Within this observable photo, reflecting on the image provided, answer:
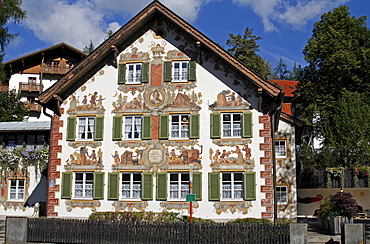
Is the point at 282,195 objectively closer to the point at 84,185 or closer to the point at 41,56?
the point at 84,185

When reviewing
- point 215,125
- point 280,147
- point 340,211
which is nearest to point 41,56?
point 280,147

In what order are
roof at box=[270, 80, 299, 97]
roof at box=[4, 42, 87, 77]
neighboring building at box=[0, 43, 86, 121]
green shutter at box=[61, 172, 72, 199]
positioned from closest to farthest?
green shutter at box=[61, 172, 72, 199]
roof at box=[4, 42, 87, 77]
neighboring building at box=[0, 43, 86, 121]
roof at box=[270, 80, 299, 97]

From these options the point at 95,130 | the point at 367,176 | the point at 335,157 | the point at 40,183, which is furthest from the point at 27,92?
the point at 367,176

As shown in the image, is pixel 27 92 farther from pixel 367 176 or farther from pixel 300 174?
pixel 367 176

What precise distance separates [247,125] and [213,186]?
362 centimetres

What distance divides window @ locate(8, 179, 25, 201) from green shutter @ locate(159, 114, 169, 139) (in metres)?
11.4

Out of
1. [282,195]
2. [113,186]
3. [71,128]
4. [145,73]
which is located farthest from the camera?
[282,195]

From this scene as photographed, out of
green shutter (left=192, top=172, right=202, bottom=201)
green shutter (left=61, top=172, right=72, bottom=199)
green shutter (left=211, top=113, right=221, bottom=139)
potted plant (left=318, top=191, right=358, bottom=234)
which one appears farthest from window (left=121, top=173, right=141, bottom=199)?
potted plant (left=318, top=191, right=358, bottom=234)

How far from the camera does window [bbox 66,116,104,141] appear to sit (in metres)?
24.7

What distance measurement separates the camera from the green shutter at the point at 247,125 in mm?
23219

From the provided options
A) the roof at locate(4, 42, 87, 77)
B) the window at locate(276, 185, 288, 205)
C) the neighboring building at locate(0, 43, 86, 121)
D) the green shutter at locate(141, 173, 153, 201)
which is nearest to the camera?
the green shutter at locate(141, 173, 153, 201)

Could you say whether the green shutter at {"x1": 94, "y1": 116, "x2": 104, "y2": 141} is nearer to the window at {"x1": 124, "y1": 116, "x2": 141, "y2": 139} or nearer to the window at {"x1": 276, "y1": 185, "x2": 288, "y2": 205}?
the window at {"x1": 124, "y1": 116, "x2": 141, "y2": 139}

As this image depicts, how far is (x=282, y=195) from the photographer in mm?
28141

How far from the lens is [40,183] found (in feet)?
96.0
